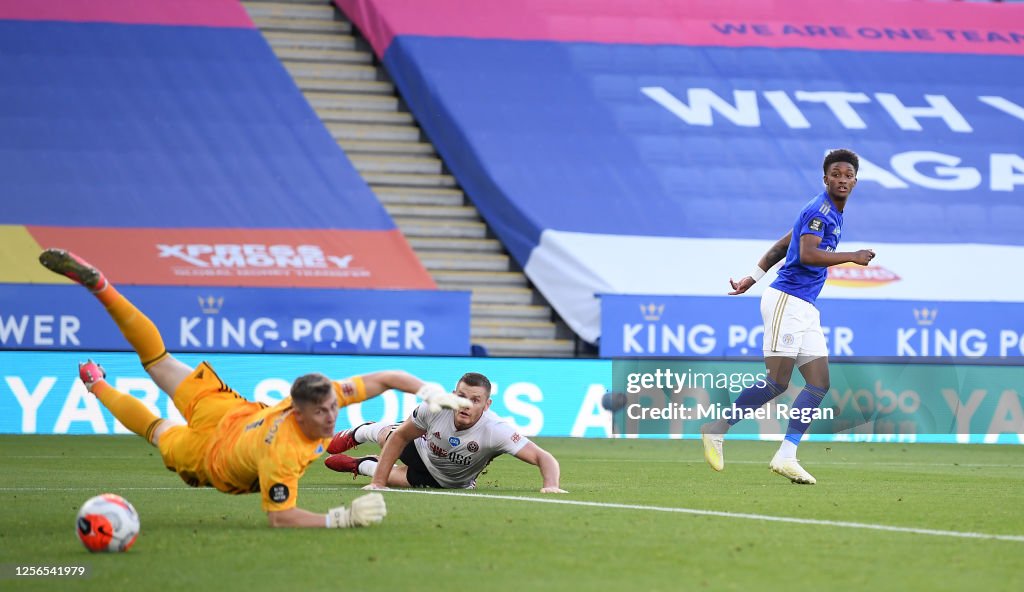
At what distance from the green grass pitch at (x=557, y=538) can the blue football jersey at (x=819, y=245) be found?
138cm

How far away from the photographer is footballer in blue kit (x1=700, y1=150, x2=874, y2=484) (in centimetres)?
1027

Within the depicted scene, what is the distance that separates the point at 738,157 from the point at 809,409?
13565 mm

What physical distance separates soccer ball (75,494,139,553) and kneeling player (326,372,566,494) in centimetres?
287

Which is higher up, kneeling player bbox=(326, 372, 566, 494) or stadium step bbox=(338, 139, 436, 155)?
stadium step bbox=(338, 139, 436, 155)

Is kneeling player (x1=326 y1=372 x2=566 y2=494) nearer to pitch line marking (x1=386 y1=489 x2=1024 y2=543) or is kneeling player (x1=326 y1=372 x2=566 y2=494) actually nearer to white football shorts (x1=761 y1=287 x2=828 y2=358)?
pitch line marking (x1=386 y1=489 x2=1024 y2=543)

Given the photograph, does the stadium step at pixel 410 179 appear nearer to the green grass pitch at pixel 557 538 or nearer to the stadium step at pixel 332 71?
the stadium step at pixel 332 71

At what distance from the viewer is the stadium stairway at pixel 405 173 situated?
21.6 metres

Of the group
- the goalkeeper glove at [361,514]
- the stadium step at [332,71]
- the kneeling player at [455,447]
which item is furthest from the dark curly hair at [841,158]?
the stadium step at [332,71]

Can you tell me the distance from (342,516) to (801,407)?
4521mm

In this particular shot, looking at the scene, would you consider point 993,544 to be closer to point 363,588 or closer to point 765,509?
point 765,509

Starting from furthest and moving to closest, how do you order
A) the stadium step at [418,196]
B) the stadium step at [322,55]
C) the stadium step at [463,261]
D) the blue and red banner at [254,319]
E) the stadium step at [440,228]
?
the stadium step at [322,55]
the stadium step at [418,196]
the stadium step at [440,228]
the stadium step at [463,261]
the blue and red banner at [254,319]

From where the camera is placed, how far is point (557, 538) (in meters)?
6.66

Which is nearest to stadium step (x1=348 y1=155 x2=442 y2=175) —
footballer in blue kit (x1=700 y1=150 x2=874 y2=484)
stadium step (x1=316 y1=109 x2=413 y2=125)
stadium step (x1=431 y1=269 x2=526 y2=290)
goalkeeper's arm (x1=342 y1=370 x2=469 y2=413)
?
stadium step (x1=316 y1=109 x2=413 y2=125)

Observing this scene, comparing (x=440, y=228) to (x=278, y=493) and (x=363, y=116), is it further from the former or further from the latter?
(x=278, y=493)
